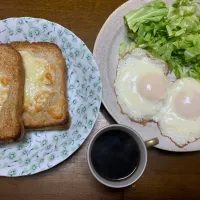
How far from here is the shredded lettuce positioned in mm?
1670

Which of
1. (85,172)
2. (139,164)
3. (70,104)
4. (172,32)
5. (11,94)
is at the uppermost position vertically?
(172,32)

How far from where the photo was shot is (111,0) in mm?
1700

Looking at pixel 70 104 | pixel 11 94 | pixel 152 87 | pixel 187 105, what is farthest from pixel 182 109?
pixel 11 94

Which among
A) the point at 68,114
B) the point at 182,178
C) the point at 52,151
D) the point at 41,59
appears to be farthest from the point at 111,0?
the point at 182,178

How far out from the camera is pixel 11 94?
1.38 meters

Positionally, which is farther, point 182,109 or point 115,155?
point 182,109

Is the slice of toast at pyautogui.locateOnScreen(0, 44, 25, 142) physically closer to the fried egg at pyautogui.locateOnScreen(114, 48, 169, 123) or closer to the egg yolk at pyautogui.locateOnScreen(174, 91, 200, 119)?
the fried egg at pyautogui.locateOnScreen(114, 48, 169, 123)

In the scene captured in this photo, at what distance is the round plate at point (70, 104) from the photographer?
1.48 m

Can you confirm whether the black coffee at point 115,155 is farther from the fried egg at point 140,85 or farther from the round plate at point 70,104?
the fried egg at point 140,85

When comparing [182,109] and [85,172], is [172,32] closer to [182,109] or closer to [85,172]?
[182,109]

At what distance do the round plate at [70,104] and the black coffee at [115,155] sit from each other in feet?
0.38

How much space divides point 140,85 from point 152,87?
0.07m

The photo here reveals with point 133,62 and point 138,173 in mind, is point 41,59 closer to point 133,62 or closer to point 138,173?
point 133,62

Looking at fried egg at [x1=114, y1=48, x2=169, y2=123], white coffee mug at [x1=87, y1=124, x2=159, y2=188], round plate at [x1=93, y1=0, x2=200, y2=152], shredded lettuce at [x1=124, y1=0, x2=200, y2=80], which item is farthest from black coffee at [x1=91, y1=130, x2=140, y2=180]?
shredded lettuce at [x1=124, y1=0, x2=200, y2=80]
